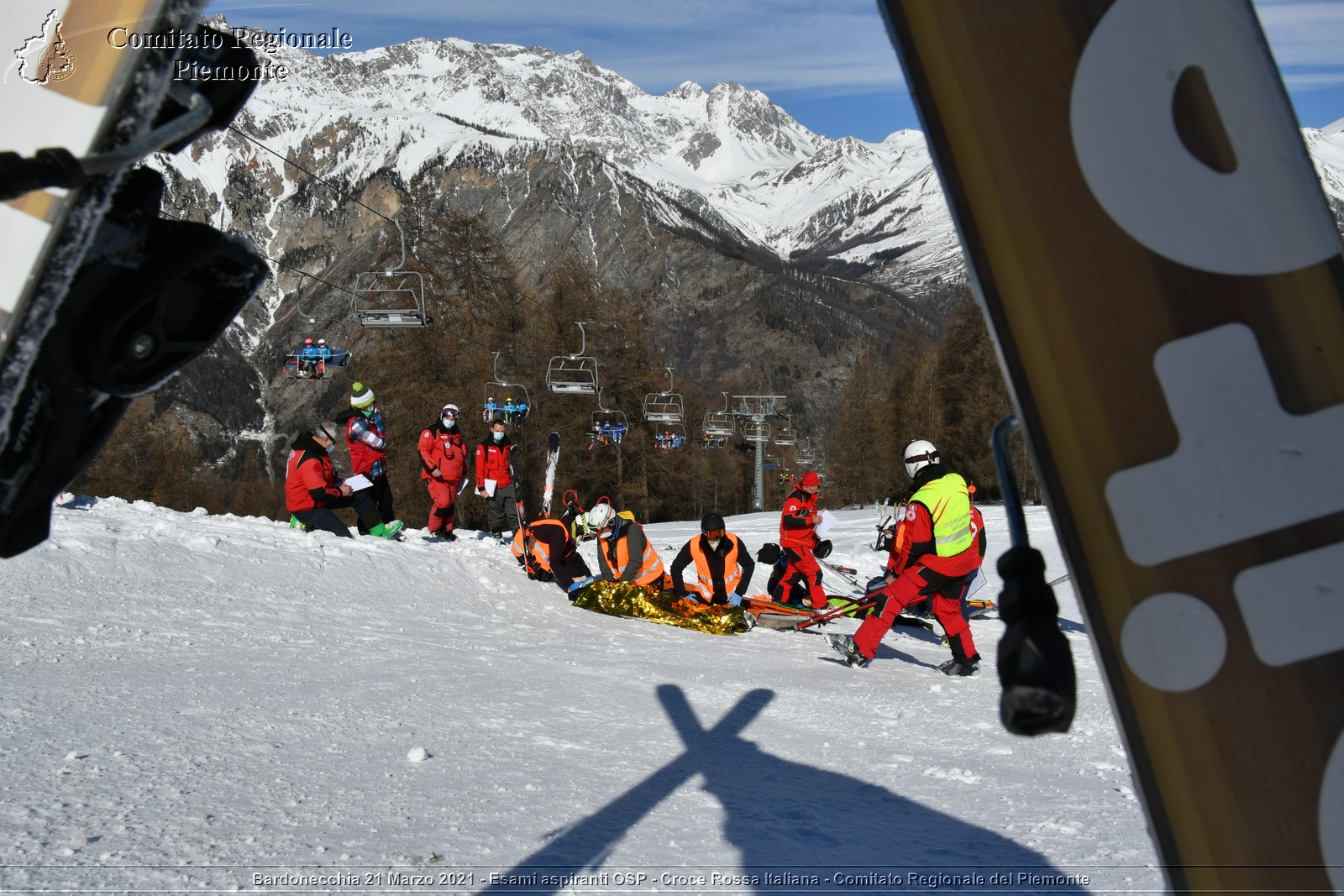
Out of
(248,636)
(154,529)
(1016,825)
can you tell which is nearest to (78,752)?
(248,636)

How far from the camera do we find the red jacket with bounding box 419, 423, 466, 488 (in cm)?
1220

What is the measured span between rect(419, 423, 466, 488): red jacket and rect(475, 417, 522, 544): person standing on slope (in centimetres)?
44

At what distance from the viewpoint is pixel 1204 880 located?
3.37ft

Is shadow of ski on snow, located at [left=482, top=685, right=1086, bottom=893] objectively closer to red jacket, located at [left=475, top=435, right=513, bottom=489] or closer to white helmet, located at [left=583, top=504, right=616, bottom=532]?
white helmet, located at [left=583, top=504, right=616, bottom=532]

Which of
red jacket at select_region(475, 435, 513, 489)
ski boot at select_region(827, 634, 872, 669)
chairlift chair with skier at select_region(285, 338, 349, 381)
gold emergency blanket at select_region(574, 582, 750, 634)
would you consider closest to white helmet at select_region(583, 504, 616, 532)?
gold emergency blanket at select_region(574, 582, 750, 634)

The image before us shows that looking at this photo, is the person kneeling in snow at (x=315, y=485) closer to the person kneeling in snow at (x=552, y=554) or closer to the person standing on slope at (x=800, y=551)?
the person kneeling in snow at (x=552, y=554)

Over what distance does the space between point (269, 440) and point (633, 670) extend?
13474 centimetres

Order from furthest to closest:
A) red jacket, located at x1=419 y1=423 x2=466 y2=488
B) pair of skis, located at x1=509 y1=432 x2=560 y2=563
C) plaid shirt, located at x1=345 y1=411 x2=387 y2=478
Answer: red jacket, located at x1=419 y1=423 x2=466 y2=488
plaid shirt, located at x1=345 y1=411 x2=387 y2=478
pair of skis, located at x1=509 y1=432 x2=560 y2=563

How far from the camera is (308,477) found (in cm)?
983

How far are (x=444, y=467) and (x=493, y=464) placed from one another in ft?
3.08

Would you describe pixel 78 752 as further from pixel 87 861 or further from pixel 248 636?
pixel 248 636

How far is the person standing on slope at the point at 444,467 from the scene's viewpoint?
12008 mm

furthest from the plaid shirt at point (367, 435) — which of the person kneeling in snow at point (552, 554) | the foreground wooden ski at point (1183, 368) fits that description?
the foreground wooden ski at point (1183, 368)

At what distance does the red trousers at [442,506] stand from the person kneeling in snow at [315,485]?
170 cm
